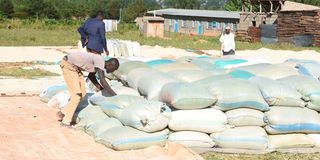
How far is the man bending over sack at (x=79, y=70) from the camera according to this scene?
6.30m

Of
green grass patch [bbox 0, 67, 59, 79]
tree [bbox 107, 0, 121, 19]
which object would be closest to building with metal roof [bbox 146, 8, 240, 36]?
tree [bbox 107, 0, 121, 19]

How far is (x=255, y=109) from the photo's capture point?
6094 millimetres

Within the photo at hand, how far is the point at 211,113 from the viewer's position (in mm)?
5930

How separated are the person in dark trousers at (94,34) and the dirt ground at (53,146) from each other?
209 cm

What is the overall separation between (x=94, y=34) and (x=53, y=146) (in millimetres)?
3523

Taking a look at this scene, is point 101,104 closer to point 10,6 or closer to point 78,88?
point 78,88

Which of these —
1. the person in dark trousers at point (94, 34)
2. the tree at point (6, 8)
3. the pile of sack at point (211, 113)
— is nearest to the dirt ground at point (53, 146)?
the pile of sack at point (211, 113)

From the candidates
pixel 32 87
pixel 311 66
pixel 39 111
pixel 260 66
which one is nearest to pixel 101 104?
pixel 39 111

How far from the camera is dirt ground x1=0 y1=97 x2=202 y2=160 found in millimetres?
5320

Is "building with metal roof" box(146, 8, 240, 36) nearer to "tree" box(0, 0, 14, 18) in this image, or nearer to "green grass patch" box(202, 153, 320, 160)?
"tree" box(0, 0, 14, 18)

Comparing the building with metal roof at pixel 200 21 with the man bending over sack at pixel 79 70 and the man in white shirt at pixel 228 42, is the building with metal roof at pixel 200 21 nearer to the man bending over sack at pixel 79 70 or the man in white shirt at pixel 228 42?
the man in white shirt at pixel 228 42

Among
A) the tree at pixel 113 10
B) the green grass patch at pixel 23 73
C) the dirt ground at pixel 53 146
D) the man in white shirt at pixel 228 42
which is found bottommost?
the tree at pixel 113 10

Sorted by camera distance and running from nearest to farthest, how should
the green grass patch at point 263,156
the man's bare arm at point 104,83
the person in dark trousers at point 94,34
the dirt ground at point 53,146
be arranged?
1. the dirt ground at point 53,146
2. the green grass patch at point 263,156
3. the man's bare arm at point 104,83
4. the person in dark trousers at point 94,34

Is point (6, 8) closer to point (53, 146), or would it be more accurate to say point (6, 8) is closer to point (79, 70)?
point (79, 70)
